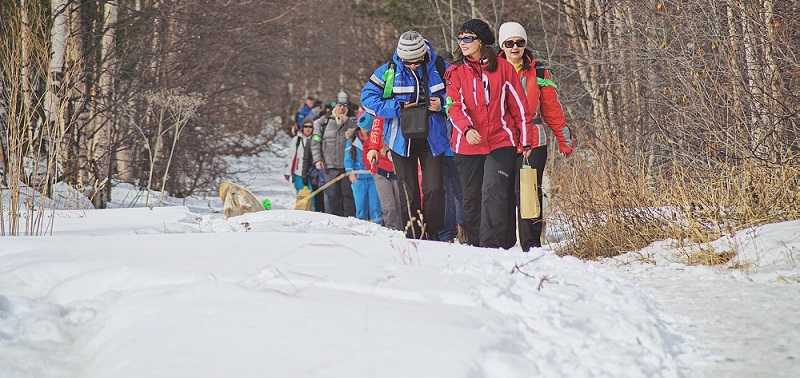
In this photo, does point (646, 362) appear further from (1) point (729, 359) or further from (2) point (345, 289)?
(2) point (345, 289)

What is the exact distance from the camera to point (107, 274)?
4.25 m

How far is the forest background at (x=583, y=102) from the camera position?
656 centimetres

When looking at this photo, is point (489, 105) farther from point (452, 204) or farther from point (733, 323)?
point (733, 323)

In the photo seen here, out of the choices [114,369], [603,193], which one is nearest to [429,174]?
[603,193]

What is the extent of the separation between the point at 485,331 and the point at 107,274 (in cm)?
171

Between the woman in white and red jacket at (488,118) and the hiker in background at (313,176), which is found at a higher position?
the woman in white and red jacket at (488,118)

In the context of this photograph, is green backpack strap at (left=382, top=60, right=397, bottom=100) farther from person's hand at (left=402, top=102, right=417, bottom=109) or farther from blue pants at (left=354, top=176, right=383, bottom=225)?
blue pants at (left=354, top=176, right=383, bottom=225)

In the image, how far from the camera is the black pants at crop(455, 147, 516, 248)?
6.89 meters

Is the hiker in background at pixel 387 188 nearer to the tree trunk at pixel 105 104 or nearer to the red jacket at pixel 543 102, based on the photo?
the red jacket at pixel 543 102

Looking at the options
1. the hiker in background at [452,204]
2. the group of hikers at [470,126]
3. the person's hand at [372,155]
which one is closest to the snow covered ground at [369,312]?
the group of hikers at [470,126]

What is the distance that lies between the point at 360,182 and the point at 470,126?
544cm

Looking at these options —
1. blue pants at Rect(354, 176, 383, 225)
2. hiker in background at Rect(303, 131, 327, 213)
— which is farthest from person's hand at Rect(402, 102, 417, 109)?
hiker in background at Rect(303, 131, 327, 213)

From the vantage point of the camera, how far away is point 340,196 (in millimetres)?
13273

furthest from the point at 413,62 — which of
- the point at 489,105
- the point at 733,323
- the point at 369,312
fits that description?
the point at 369,312
